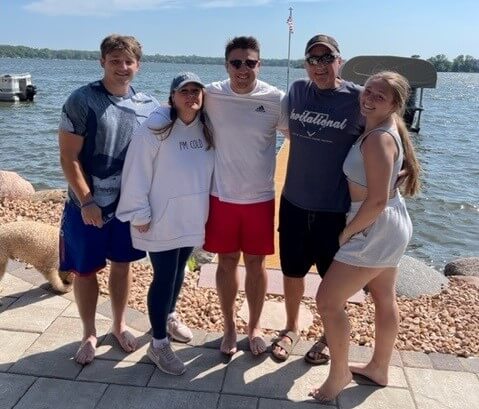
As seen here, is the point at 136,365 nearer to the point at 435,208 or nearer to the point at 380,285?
the point at 380,285

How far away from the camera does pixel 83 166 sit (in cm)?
302

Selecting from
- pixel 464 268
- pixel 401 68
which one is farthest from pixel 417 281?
pixel 401 68

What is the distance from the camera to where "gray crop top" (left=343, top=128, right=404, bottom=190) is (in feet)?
8.51

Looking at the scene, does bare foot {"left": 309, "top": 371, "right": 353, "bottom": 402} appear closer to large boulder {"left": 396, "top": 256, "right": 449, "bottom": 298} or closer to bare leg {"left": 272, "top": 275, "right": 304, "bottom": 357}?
bare leg {"left": 272, "top": 275, "right": 304, "bottom": 357}

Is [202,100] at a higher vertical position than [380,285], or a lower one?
higher

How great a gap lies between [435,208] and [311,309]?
26.5 ft

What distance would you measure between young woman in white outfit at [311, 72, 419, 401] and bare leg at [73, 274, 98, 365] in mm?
1440

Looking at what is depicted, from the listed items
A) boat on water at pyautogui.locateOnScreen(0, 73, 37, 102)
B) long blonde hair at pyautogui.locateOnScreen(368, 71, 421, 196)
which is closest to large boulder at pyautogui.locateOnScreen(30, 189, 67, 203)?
long blonde hair at pyautogui.locateOnScreen(368, 71, 421, 196)

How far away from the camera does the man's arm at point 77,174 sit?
2.91 metres

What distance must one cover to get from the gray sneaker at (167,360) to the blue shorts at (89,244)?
60 centimetres

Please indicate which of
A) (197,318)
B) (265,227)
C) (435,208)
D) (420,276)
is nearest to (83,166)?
(265,227)

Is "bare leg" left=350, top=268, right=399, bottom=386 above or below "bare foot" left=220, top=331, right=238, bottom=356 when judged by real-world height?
above

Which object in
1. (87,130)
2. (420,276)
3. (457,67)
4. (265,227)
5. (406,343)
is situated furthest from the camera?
(457,67)

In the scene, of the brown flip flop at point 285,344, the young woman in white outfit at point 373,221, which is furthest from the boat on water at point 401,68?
the young woman in white outfit at point 373,221
